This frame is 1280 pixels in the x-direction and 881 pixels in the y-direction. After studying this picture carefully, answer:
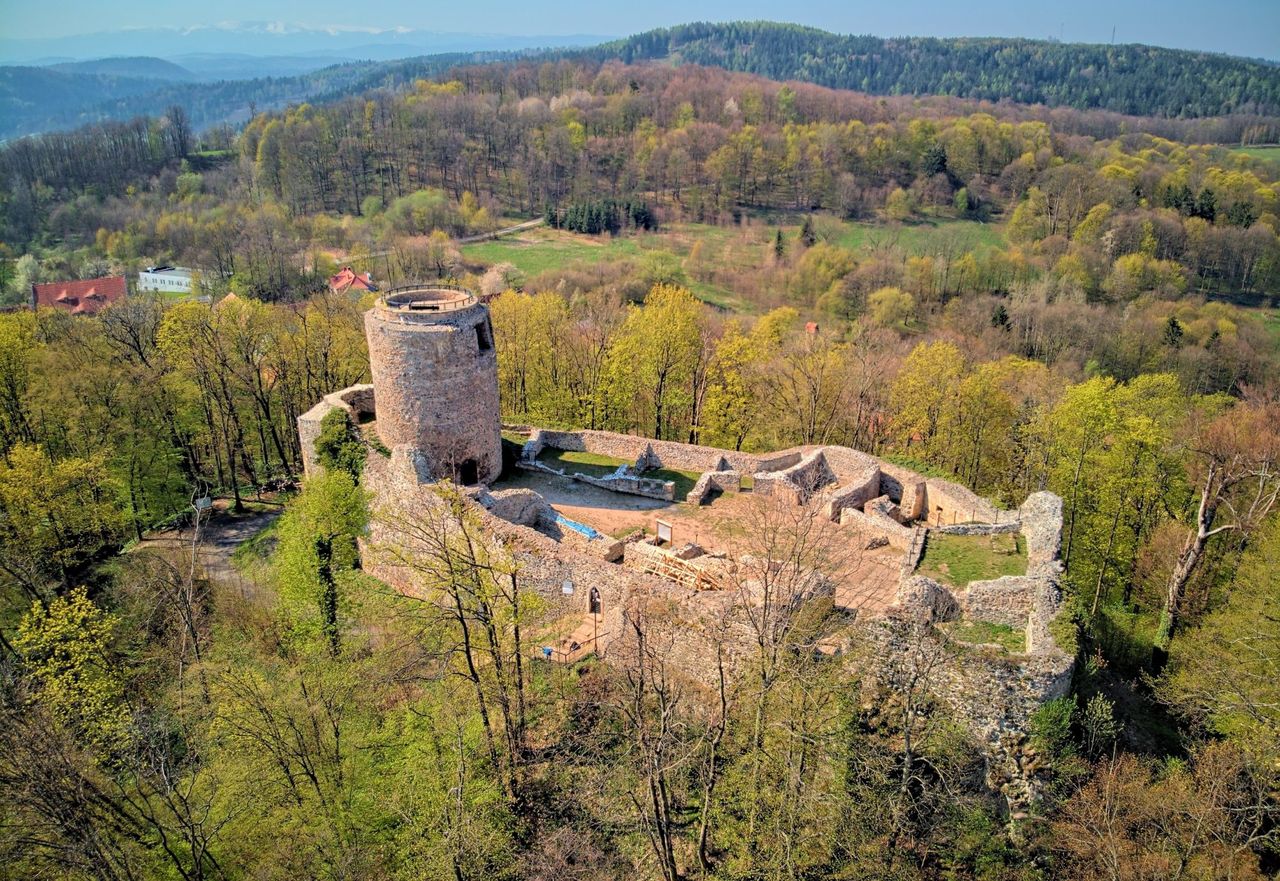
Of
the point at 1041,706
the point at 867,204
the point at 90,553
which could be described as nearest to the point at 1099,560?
the point at 1041,706

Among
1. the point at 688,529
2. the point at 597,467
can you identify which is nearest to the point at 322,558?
the point at 597,467

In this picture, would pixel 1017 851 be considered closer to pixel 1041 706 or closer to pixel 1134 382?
pixel 1041 706

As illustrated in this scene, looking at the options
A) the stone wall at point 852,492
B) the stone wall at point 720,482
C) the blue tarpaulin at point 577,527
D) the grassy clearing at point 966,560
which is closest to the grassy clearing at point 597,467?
the stone wall at point 720,482

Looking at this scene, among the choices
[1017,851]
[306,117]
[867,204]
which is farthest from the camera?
[306,117]

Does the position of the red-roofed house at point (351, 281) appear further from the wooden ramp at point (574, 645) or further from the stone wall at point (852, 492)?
the wooden ramp at point (574, 645)

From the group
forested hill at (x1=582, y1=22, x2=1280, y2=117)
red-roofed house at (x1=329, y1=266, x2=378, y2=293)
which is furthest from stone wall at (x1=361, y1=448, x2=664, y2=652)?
forested hill at (x1=582, y1=22, x2=1280, y2=117)

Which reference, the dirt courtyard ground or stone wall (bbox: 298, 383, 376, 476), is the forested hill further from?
stone wall (bbox: 298, 383, 376, 476)

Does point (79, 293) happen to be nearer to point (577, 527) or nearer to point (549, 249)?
point (549, 249)

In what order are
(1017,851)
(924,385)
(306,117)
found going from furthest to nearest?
(306,117) < (924,385) < (1017,851)
